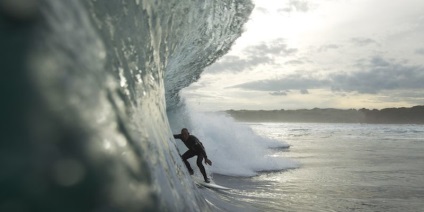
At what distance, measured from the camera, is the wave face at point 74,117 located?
2.79 feet

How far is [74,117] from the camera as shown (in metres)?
1.02

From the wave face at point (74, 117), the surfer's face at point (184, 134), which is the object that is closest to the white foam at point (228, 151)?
the surfer's face at point (184, 134)

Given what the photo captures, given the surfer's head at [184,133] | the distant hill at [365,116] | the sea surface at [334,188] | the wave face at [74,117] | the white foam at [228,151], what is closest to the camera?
the wave face at [74,117]

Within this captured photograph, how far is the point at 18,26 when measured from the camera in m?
0.93

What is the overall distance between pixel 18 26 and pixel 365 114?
99.4 m

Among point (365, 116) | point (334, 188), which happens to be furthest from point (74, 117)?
point (365, 116)

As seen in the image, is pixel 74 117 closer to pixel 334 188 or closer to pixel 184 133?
pixel 184 133

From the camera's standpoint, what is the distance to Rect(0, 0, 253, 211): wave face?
85 centimetres

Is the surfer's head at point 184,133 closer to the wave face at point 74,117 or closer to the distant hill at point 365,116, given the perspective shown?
the wave face at point 74,117

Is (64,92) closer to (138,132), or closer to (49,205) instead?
(49,205)

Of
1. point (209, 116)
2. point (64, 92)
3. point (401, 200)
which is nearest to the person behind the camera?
point (64, 92)

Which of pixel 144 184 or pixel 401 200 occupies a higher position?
pixel 144 184

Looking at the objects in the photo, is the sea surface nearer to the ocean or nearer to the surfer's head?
the surfer's head

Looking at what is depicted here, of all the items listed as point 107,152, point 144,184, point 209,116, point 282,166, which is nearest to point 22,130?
point 107,152
